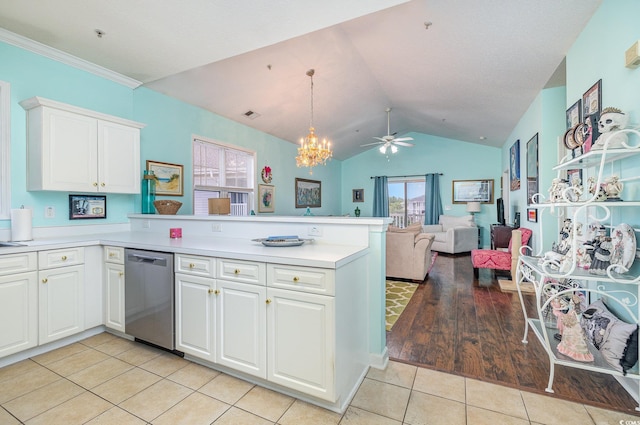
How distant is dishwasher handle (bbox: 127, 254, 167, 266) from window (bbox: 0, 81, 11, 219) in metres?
1.26

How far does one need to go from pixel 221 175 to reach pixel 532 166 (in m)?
5.01

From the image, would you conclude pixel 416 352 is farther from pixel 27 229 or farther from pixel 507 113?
pixel 507 113

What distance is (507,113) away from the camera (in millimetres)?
5164

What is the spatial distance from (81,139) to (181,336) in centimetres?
216

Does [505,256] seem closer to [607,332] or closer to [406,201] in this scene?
[607,332]

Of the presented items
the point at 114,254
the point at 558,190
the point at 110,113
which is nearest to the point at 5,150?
the point at 110,113

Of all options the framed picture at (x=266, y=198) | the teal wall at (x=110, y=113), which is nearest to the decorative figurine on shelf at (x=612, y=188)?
the teal wall at (x=110, y=113)

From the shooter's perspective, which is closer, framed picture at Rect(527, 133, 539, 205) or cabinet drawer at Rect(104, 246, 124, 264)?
cabinet drawer at Rect(104, 246, 124, 264)

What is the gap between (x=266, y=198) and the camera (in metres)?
6.19

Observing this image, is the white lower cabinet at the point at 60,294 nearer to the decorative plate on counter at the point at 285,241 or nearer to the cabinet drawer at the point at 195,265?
the cabinet drawer at the point at 195,265

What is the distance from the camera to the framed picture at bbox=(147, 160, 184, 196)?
12.9 ft

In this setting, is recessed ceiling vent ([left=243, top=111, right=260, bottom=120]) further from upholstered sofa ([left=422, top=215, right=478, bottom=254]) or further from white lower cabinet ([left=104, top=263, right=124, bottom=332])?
upholstered sofa ([left=422, top=215, right=478, bottom=254])

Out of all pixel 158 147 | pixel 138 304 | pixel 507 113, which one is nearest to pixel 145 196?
pixel 158 147

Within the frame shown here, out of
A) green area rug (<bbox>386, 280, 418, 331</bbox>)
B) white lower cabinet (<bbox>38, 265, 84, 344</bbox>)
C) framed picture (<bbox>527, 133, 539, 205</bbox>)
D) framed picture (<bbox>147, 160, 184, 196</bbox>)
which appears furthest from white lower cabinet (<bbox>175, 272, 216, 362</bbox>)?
framed picture (<bbox>527, 133, 539, 205</bbox>)
